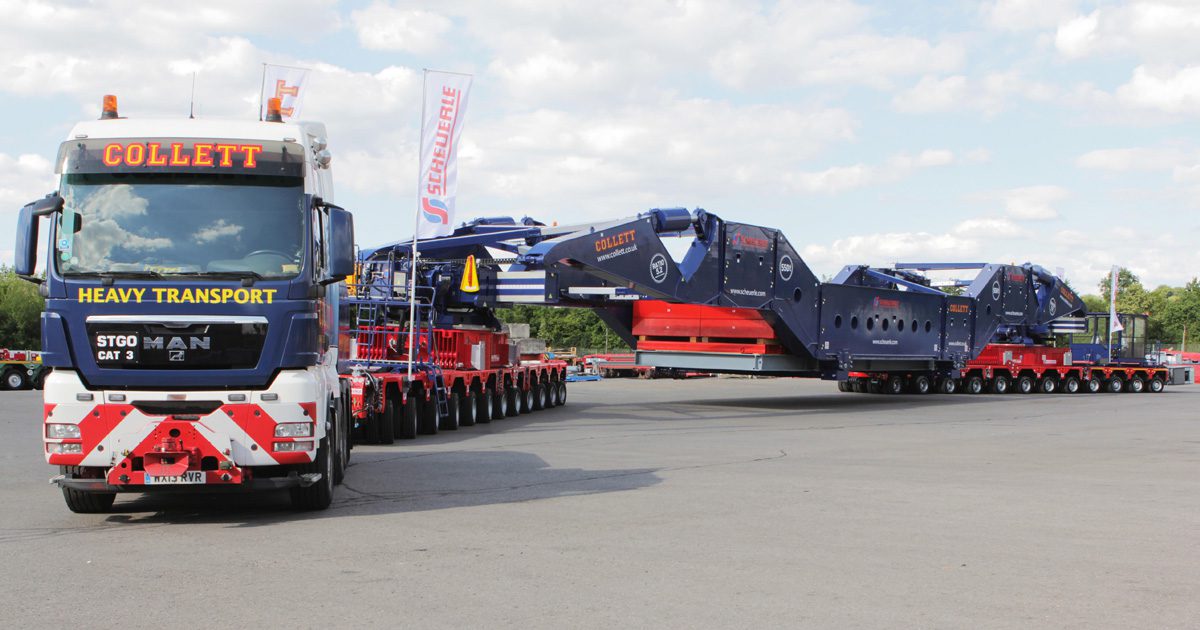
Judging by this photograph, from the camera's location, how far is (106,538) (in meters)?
8.78

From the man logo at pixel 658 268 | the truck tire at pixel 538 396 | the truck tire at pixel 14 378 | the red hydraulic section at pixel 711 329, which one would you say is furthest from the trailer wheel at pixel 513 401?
the truck tire at pixel 14 378

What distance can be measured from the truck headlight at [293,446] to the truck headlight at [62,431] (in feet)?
5.22

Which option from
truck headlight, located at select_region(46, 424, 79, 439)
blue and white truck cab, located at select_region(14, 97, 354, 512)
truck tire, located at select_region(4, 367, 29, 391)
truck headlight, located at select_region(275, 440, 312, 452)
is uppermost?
blue and white truck cab, located at select_region(14, 97, 354, 512)

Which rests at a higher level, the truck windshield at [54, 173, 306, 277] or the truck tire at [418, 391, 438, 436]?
the truck windshield at [54, 173, 306, 277]

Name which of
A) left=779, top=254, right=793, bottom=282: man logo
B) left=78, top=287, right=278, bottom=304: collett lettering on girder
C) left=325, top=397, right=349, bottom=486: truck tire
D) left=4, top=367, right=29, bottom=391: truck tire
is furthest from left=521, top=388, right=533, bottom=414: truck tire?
left=4, top=367, right=29, bottom=391: truck tire

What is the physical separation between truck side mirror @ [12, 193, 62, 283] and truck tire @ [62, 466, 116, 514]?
2067mm

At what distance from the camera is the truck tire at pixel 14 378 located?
3725 cm

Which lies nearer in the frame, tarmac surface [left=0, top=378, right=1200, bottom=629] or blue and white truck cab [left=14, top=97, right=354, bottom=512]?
tarmac surface [left=0, top=378, right=1200, bottom=629]

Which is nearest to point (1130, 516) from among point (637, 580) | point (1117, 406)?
point (637, 580)

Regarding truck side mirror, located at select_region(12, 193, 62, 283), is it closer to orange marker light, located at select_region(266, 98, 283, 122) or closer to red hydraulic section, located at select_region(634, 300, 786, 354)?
orange marker light, located at select_region(266, 98, 283, 122)

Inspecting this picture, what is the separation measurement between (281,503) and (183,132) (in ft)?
12.2

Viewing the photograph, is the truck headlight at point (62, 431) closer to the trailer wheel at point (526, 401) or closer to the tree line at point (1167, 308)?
the trailer wheel at point (526, 401)

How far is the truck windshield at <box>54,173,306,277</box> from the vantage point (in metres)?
8.90

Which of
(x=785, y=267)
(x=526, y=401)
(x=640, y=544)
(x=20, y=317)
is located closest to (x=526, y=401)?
(x=526, y=401)
